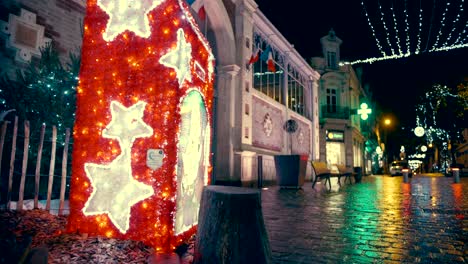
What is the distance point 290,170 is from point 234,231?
8.34 metres

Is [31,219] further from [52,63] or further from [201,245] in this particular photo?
[52,63]

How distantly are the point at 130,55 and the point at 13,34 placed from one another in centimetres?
504

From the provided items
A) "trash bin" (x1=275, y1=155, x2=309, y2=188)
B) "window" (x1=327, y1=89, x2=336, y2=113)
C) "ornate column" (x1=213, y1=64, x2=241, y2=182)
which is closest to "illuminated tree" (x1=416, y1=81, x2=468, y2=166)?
"window" (x1=327, y1=89, x2=336, y2=113)

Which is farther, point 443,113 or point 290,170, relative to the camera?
point 443,113

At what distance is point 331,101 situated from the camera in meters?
25.6

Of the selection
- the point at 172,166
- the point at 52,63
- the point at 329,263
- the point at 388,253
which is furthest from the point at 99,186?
the point at 52,63

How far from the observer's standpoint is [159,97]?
3.22 meters

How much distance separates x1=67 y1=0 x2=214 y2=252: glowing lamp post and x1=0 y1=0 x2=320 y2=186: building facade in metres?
4.51

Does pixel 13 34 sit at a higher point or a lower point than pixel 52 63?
higher

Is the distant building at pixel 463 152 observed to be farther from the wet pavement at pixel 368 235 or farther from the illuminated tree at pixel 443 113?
the wet pavement at pixel 368 235

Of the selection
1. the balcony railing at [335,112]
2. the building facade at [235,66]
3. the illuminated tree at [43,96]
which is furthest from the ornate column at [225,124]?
the balcony railing at [335,112]

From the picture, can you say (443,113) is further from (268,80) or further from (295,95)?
(268,80)

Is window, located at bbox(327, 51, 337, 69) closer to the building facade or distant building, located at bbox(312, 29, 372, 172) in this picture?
distant building, located at bbox(312, 29, 372, 172)

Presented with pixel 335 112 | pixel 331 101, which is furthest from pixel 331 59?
pixel 335 112
